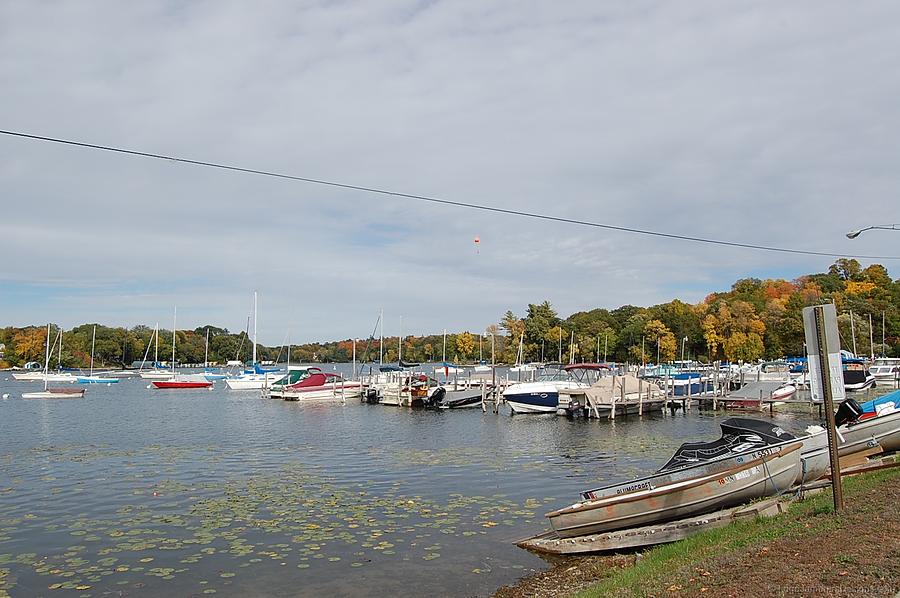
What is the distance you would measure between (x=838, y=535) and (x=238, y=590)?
980 centimetres

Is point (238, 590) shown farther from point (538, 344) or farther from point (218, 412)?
point (538, 344)

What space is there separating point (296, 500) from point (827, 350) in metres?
→ 14.9

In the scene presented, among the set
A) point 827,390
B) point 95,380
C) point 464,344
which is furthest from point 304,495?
point 464,344

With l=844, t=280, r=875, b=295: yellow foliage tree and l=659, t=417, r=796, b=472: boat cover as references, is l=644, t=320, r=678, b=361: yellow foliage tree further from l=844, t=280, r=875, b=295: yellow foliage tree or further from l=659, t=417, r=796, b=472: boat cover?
l=659, t=417, r=796, b=472: boat cover

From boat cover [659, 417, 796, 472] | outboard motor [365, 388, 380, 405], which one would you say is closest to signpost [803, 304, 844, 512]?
boat cover [659, 417, 796, 472]

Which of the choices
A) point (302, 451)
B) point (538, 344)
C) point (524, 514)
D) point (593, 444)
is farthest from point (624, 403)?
point (538, 344)

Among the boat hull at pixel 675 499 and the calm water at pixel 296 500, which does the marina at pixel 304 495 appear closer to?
the calm water at pixel 296 500

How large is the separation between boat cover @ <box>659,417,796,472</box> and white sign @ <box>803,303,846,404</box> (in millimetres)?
4447

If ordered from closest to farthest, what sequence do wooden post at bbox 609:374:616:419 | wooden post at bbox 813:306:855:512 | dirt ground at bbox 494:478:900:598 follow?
dirt ground at bbox 494:478:900:598 < wooden post at bbox 813:306:855:512 < wooden post at bbox 609:374:616:419

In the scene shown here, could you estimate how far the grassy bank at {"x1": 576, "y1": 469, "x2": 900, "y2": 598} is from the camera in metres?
8.06

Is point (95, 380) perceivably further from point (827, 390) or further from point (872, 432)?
point (827, 390)

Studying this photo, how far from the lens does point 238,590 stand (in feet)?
42.4

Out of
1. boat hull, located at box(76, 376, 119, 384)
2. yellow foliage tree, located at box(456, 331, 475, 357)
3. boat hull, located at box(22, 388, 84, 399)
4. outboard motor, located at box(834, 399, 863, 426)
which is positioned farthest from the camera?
yellow foliage tree, located at box(456, 331, 475, 357)

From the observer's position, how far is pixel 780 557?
9164 mm
